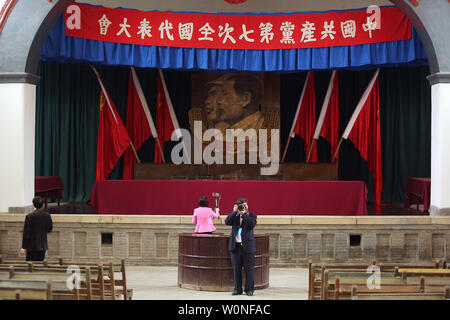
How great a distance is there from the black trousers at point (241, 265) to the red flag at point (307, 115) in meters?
8.09

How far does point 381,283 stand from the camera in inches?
263

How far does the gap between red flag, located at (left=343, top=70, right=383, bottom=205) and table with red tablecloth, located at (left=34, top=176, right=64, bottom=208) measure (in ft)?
23.2

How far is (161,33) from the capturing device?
50.5ft

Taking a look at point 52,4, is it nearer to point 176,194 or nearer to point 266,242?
point 176,194

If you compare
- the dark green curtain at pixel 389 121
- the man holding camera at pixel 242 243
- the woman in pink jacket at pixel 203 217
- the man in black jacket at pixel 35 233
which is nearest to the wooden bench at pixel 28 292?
the man in black jacket at pixel 35 233

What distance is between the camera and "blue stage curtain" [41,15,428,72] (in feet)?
48.7

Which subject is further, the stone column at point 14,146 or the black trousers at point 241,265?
the stone column at point 14,146

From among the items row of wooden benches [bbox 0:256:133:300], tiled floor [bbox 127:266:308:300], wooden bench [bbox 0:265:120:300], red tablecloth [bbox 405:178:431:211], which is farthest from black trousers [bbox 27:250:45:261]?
red tablecloth [bbox 405:178:431:211]

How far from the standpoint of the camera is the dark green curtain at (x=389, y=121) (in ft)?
60.6

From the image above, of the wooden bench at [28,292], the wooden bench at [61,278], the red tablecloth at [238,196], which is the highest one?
the red tablecloth at [238,196]

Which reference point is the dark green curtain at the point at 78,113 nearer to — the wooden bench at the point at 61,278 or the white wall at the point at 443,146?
the white wall at the point at 443,146

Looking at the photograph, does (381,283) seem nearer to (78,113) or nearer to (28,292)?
(28,292)

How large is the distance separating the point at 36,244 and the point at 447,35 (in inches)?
328

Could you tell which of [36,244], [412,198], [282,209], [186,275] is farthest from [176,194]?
[412,198]
